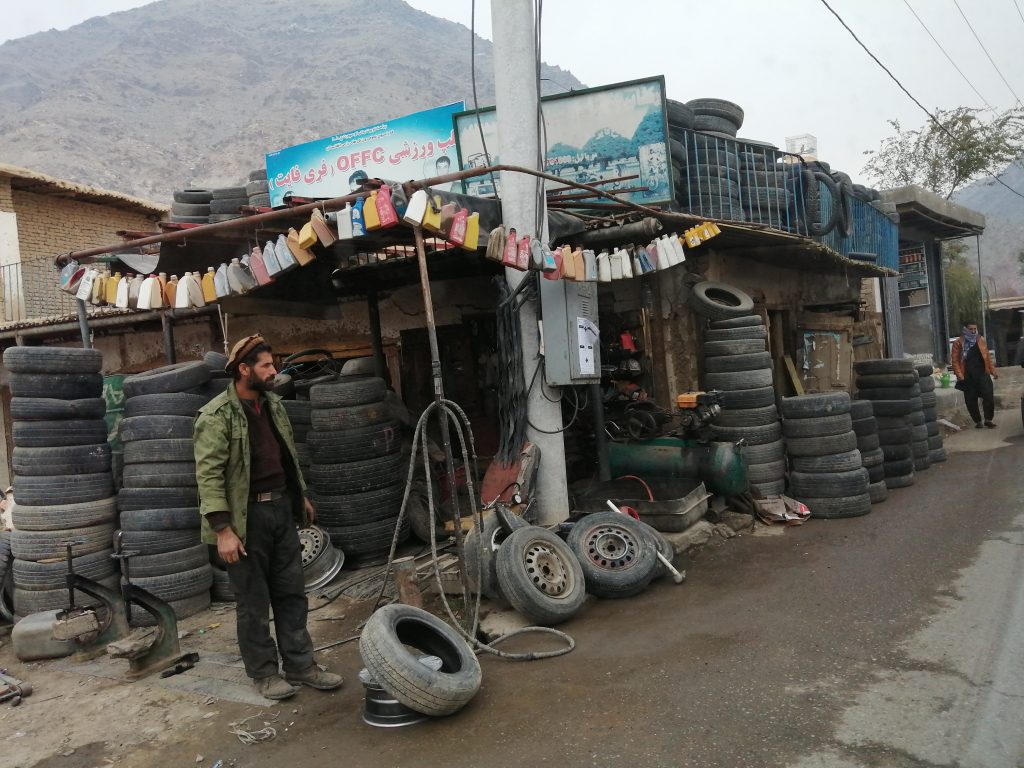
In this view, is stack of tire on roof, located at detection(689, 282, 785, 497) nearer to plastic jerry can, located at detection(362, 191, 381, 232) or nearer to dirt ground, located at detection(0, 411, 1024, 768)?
dirt ground, located at detection(0, 411, 1024, 768)

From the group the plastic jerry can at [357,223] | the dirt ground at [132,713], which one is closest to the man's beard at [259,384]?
the plastic jerry can at [357,223]

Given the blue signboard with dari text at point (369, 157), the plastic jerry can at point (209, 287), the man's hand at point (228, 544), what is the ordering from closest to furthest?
the man's hand at point (228, 544) < the plastic jerry can at point (209, 287) < the blue signboard with dari text at point (369, 157)

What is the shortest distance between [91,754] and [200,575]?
2342mm

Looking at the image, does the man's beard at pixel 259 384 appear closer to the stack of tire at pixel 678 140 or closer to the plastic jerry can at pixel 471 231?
the plastic jerry can at pixel 471 231

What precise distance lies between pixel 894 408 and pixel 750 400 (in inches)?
93.6

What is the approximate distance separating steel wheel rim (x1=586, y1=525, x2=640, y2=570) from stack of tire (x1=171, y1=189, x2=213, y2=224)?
21.5 ft

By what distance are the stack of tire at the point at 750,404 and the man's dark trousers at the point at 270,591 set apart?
189 inches

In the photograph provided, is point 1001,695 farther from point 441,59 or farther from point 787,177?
point 441,59

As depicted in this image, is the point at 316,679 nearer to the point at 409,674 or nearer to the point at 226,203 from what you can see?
the point at 409,674

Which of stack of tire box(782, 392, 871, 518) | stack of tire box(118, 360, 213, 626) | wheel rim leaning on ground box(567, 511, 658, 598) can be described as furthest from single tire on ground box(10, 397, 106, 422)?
stack of tire box(782, 392, 871, 518)

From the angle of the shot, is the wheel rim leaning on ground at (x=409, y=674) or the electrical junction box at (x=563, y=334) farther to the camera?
the electrical junction box at (x=563, y=334)

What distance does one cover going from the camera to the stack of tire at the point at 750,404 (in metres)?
7.52

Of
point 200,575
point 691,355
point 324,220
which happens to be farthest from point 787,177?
point 200,575

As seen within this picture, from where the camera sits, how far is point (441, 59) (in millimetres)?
102938
